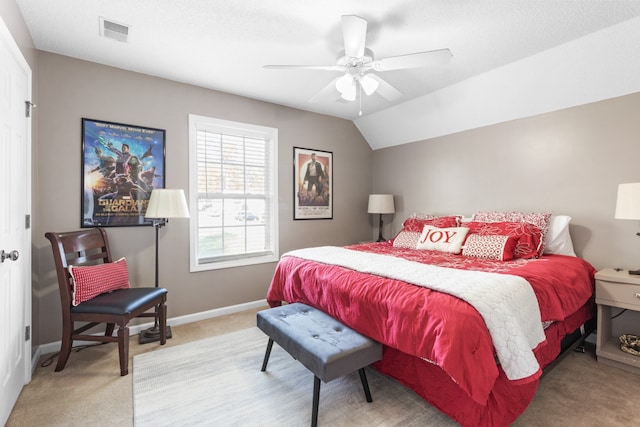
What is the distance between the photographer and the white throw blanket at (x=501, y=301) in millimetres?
1495

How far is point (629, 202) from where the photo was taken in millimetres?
2275

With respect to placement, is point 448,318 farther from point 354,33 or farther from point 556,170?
point 556,170

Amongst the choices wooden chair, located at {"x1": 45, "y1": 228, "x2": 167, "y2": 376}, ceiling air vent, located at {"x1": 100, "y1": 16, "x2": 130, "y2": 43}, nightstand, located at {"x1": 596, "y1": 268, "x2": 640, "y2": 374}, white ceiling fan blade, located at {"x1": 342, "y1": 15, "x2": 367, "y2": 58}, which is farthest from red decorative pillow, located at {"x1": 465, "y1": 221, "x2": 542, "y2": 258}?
ceiling air vent, located at {"x1": 100, "y1": 16, "x2": 130, "y2": 43}

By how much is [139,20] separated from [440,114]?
317cm

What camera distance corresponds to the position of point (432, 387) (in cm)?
176

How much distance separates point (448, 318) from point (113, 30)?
9.77 feet

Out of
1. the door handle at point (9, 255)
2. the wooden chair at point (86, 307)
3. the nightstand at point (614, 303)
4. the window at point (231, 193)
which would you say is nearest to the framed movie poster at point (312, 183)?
the window at point (231, 193)

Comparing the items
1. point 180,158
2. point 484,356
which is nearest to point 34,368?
point 180,158

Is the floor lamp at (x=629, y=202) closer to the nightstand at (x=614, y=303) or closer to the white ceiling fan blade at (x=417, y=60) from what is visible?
the nightstand at (x=614, y=303)

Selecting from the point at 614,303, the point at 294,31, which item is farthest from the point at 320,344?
the point at 614,303

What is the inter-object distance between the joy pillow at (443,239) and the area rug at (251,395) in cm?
144

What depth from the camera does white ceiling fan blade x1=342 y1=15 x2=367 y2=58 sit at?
5.89 feet

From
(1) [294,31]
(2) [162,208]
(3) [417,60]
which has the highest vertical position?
(1) [294,31]

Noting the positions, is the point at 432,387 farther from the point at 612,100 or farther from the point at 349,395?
the point at 612,100
